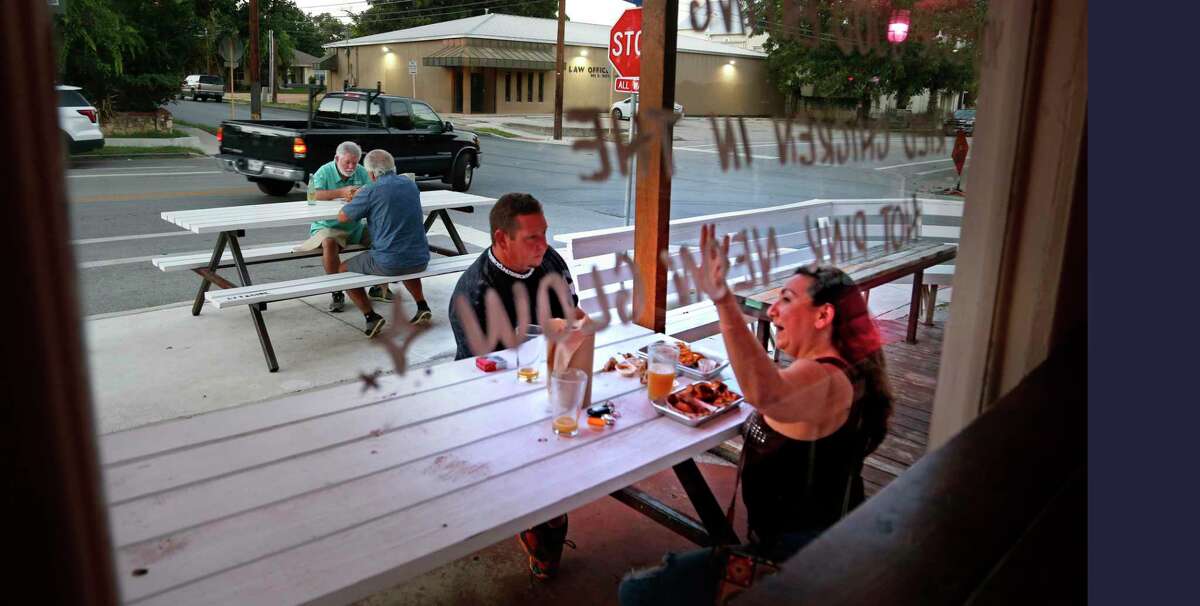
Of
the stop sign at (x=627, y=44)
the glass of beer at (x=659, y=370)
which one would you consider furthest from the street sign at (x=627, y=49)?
the glass of beer at (x=659, y=370)

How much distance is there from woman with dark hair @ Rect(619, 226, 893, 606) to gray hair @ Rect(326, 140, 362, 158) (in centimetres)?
319

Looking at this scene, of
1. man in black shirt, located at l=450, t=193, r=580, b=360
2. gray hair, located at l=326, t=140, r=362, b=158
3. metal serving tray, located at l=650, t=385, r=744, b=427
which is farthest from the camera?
gray hair, located at l=326, t=140, r=362, b=158

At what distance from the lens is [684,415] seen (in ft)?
6.64

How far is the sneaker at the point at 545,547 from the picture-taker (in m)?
2.43

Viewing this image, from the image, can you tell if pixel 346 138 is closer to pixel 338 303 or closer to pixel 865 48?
pixel 338 303

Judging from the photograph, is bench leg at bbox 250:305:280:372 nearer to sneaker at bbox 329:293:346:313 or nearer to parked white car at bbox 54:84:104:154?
sneaker at bbox 329:293:346:313

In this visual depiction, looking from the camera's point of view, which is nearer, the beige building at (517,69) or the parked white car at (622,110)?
the parked white car at (622,110)

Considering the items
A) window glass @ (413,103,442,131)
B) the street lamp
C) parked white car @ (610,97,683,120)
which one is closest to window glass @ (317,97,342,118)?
window glass @ (413,103,442,131)

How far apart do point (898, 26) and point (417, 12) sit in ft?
4.55

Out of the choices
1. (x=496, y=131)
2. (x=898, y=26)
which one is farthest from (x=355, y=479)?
(x=898, y=26)

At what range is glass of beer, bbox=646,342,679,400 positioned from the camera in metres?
2.10

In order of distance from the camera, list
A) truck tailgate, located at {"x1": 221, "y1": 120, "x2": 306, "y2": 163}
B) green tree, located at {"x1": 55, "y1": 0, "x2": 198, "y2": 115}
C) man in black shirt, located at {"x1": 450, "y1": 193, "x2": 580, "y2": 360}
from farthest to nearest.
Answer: truck tailgate, located at {"x1": 221, "y1": 120, "x2": 306, "y2": 163}, man in black shirt, located at {"x1": 450, "y1": 193, "x2": 580, "y2": 360}, green tree, located at {"x1": 55, "y1": 0, "x2": 198, "y2": 115}

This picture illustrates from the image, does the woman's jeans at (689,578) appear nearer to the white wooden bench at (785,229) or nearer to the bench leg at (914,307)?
the white wooden bench at (785,229)

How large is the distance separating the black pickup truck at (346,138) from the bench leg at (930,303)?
1.91 m
